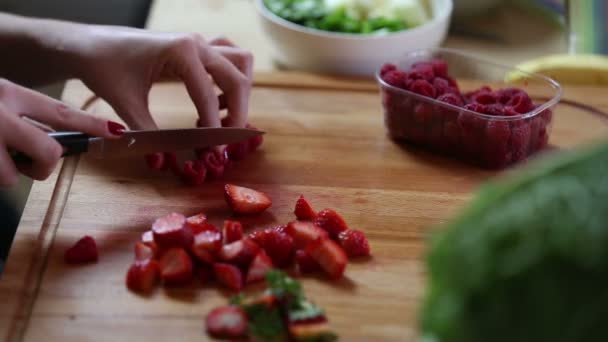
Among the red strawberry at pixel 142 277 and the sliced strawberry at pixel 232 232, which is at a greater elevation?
the sliced strawberry at pixel 232 232

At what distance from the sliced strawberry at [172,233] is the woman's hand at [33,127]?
27 centimetres

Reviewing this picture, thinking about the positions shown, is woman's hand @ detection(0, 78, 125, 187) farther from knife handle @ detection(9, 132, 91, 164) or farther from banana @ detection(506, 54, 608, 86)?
banana @ detection(506, 54, 608, 86)

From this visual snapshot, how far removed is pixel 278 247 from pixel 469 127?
2.06ft

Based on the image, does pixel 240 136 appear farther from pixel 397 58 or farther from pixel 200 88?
pixel 397 58

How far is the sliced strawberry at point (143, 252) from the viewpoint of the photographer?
158 cm

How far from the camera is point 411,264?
1.60 metres

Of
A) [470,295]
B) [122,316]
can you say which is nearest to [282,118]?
[122,316]

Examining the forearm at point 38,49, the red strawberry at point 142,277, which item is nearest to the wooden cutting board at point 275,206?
the red strawberry at point 142,277

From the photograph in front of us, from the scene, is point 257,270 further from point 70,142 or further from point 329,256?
point 70,142

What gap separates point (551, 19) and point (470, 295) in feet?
7.21

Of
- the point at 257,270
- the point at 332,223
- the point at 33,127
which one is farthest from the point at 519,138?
the point at 33,127

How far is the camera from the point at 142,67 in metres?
1.86

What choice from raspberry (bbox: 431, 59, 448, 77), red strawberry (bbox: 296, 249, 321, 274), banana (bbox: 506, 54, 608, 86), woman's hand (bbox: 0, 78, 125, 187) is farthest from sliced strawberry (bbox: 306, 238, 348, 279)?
banana (bbox: 506, 54, 608, 86)

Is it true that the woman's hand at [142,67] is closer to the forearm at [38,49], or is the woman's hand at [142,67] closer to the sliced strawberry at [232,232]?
the forearm at [38,49]
